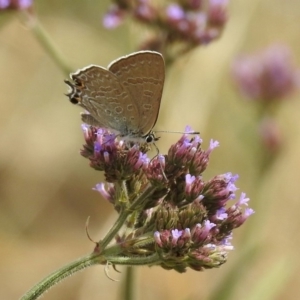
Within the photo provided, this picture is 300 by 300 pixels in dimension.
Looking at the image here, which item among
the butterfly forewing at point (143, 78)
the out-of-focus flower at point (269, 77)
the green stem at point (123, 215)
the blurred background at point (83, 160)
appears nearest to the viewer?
the green stem at point (123, 215)

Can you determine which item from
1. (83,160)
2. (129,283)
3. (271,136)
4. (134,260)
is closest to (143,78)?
(134,260)

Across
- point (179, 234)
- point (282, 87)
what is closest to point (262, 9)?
point (282, 87)

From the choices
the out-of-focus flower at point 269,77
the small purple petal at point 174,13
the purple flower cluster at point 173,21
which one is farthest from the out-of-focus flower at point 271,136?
the small purple petal at point 174,13

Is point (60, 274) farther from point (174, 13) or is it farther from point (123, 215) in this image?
point (174, 13)

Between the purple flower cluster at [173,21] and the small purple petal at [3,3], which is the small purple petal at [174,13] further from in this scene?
the small purple petal at [3,3]

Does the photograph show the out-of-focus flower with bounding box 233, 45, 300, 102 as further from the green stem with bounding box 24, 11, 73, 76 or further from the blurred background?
the green stem with bounding box 24, 11, 73, 76

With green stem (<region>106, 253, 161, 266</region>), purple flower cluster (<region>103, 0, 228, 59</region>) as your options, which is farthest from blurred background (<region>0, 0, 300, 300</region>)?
green stem (<region>106, 253, 161, 266</region>)
